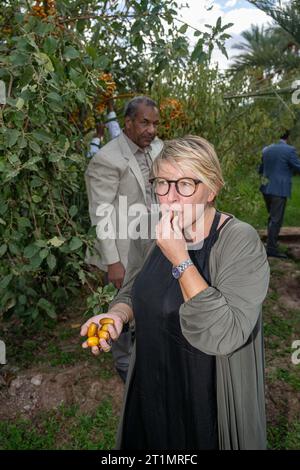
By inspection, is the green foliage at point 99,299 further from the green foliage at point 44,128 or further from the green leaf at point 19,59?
the green leaf at point 19,59

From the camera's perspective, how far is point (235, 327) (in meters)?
1.24

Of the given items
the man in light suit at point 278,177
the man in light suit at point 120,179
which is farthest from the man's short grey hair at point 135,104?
Answer: the man in light suit at point 278,177

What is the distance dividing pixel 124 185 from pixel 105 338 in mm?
1518

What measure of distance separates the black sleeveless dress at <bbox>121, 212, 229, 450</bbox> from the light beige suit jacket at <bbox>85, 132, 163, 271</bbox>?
1.24 meters

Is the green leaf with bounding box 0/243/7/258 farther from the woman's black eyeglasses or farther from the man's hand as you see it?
the woman's black eyeglasses

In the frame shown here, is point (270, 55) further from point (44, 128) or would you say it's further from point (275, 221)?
point (44, 128)

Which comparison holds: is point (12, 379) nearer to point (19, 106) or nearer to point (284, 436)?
point (284, 436)

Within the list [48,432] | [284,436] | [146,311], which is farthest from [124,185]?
[284,436]

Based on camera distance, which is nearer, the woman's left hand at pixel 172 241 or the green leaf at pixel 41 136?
the woman's left hand at pixel 172 241

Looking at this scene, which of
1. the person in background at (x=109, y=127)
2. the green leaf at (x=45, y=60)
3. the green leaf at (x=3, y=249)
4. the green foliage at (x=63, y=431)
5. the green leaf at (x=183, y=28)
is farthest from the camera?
the person in background at (x=109, y=127)

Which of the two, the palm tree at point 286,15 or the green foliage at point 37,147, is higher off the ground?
the palm tree at point 286,15

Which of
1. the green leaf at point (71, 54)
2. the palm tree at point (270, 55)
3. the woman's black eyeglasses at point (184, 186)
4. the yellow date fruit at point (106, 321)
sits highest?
the palm tree at point (270, 55)

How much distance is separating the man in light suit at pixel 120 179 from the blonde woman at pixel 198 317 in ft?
4.02

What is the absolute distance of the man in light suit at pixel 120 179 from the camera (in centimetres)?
280
